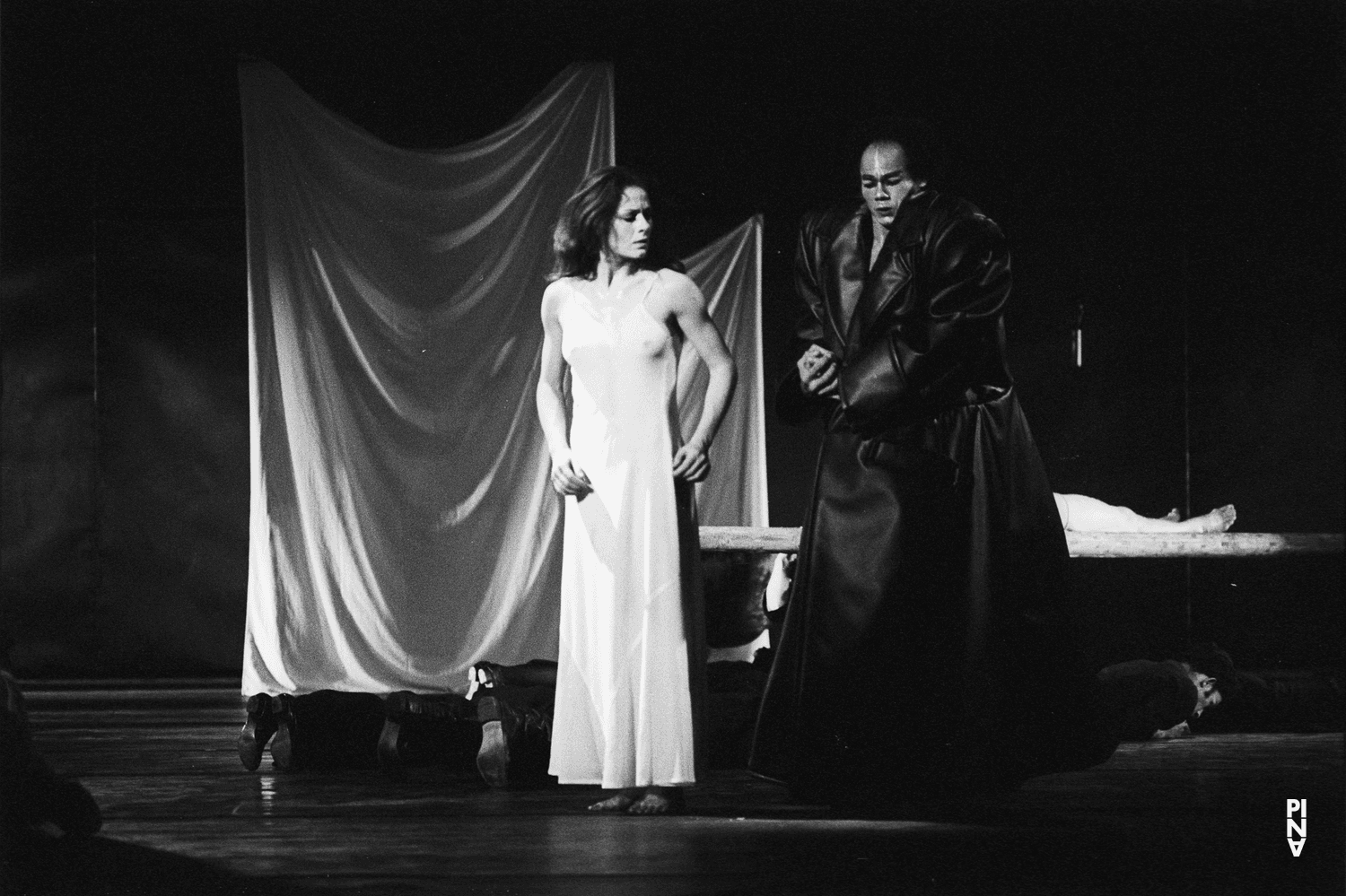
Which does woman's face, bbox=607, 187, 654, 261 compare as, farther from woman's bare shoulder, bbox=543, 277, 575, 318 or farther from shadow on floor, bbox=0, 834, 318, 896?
shadow on floor, bbox=0, 834, 318, 896

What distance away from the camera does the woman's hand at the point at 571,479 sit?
3.52 m

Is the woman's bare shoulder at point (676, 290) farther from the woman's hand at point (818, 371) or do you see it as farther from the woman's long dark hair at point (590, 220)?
the woman's hand at point (818, 371)

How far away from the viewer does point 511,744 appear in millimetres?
3889

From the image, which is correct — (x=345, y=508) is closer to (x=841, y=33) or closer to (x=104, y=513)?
(x=104, y=513)

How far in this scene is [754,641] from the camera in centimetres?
680

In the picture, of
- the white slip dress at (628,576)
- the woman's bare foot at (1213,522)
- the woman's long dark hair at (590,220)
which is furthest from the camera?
the woman's bare foot at (1213,522)

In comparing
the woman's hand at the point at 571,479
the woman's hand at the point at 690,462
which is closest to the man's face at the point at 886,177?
the woman's hand at the point at 690,462

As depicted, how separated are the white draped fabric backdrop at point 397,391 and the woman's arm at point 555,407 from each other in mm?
2810

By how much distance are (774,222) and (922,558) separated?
469 cm

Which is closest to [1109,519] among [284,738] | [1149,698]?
[1149,698]

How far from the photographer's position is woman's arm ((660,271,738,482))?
3.52 metres

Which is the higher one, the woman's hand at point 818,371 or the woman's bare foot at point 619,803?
the woman's hand at point 818,371

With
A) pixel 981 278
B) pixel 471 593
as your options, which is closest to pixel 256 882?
pixel 981 278

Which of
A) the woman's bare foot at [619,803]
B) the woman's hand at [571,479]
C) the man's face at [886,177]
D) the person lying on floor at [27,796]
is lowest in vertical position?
the woman's bare foot at [619,803]
